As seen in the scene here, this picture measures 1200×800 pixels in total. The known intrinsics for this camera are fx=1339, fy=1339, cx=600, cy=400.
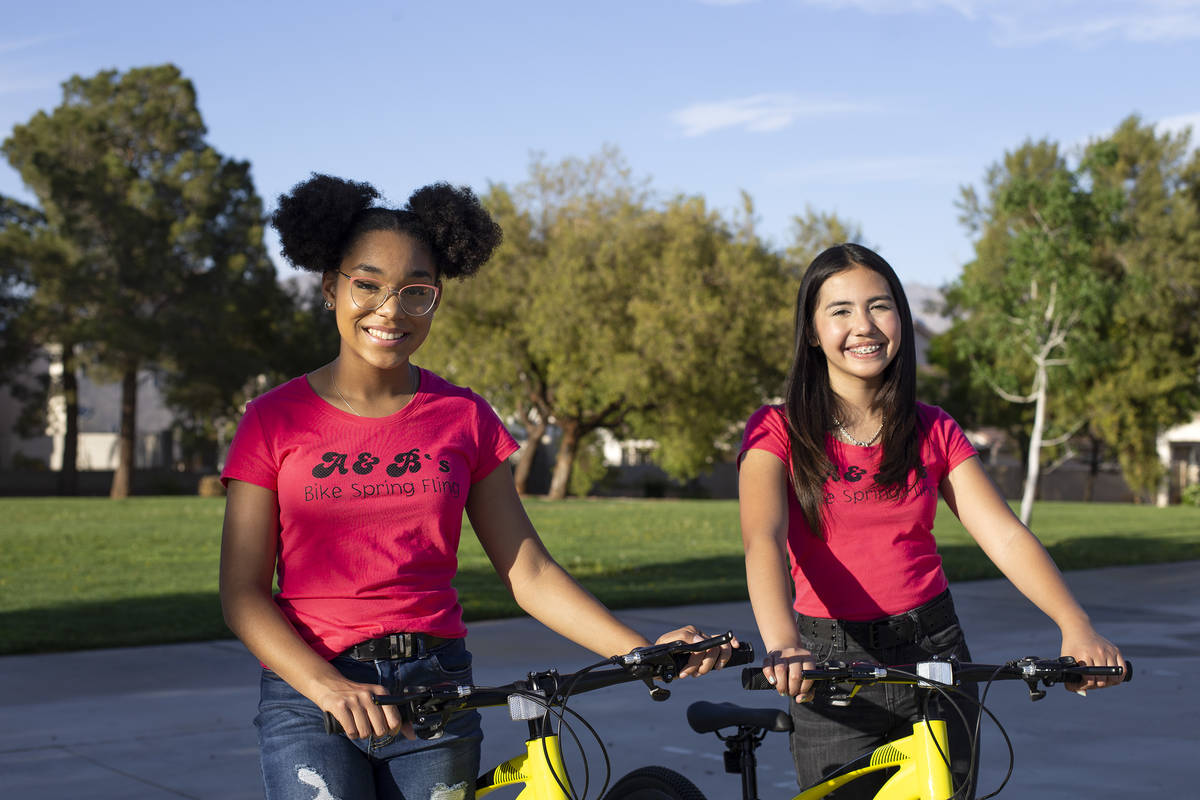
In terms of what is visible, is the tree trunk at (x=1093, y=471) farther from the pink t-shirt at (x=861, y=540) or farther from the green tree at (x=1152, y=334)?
the pink t-shirt at (x=861, y=540)

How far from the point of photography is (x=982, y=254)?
158 ft

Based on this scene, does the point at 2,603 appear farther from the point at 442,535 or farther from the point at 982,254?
the point at 982,254

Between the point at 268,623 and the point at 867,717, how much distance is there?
1.41 meters

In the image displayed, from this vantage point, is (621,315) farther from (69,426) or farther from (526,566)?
(526,566)

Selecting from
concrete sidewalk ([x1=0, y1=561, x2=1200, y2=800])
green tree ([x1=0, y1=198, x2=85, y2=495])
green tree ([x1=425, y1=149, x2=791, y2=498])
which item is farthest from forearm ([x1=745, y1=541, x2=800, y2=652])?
green tree ([x1=0, y1=198, x2=85, y2=495])

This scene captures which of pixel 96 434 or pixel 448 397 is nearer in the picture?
pixel 448 397

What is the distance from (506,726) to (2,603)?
729 centimetres

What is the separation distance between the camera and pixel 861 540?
3.06 m

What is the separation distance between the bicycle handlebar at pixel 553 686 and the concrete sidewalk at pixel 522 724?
12.0 feet

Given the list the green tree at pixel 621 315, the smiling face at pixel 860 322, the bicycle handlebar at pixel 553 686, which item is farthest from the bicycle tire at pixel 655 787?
the green tree at pixel 621 315

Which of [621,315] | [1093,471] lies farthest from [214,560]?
[1093,471]

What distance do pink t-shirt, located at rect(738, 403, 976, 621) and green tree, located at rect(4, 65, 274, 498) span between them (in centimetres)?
3999

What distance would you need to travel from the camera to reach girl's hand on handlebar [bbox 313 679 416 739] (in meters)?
2.28

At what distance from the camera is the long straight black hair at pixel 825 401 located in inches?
121
